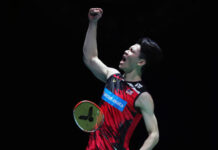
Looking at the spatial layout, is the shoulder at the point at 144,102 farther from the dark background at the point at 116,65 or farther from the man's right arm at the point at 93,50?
the dark background at the point at 116,65

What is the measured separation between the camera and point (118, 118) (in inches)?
114

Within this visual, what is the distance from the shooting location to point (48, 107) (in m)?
4.35

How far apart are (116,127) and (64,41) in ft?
5.81

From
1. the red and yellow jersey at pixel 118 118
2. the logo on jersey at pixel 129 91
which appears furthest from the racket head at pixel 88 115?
the logo on jersey at pixel 129 91

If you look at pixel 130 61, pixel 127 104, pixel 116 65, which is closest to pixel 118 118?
pixel 127 104

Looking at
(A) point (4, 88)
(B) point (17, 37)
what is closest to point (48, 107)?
(A) point (4, 88)

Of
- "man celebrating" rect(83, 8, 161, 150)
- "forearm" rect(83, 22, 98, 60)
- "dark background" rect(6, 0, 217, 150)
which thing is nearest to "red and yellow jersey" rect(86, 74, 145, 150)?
"man celebrating" rect(83, 8, 161, 150)

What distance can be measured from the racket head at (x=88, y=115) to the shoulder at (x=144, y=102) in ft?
1.01

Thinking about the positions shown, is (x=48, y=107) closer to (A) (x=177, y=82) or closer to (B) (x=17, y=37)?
(B) (x=17, y=37)

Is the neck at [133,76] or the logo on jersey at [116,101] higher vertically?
the neck at [133,76]

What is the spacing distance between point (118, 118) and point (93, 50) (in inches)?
24.6

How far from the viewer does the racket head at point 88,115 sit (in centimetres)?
278

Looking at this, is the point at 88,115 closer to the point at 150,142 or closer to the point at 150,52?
the point at 150,142

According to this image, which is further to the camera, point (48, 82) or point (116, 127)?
point (48, 82)
